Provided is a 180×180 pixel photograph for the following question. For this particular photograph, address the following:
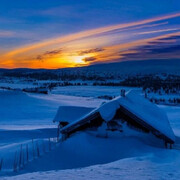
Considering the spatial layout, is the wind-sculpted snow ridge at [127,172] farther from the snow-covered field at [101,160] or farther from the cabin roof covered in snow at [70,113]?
the cabin roof covered in snow at [70,113]

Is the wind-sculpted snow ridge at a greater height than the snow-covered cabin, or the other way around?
the snow-covered cabin

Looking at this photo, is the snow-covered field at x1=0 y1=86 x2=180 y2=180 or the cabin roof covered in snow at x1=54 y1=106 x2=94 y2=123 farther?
the cabin roof covered in snow at x1=54 y1=106 x2=94 y2=123

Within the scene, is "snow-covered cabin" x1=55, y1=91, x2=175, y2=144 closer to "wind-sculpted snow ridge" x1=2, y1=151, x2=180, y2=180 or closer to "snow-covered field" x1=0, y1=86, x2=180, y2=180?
"snow-covered field" x1=0, y1=86, x2=180, y2=180

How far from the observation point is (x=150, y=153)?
10789 mm

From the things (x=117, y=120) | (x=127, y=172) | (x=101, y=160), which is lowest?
(x=101, y=160)

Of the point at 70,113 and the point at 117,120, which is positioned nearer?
the point at 117,120

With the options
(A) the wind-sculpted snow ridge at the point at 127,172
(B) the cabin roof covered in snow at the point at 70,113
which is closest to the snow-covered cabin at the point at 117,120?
(B) the cabin roof covered in snow at the point at 70,113

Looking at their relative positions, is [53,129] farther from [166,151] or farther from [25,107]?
[25,107]

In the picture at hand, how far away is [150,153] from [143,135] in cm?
171

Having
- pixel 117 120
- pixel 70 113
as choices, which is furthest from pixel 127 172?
pixel 70 113

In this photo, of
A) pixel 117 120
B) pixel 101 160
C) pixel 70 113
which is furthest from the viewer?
pixel 70 113

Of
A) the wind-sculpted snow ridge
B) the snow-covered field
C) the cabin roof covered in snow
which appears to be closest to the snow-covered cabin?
the snow-covered field

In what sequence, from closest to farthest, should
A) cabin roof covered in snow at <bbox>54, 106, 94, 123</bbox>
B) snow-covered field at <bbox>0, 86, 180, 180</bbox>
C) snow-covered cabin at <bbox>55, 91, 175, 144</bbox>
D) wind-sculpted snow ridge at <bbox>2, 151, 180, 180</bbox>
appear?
wind-sculpted snow ridge at <bbox>2, 151, 180, 180</bbox> → snow-covered field at <bbox>0, 86, 180, 180</bbox> → snow-covered cabin at <bbox>55, 91, 175, 144</bbox> → cabin roof covered in snow at <bbox>54, 106, 94, 123</bbox>

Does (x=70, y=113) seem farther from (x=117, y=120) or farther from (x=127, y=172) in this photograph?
(x=127, y=172)
